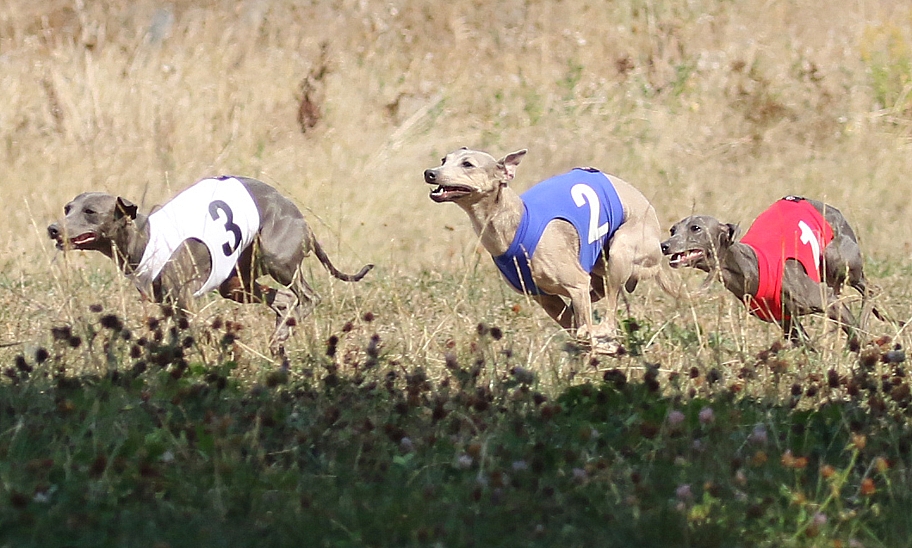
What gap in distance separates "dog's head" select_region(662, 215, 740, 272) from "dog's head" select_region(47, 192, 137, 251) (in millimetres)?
3122

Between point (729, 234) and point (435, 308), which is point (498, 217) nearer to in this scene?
point (435, 308)

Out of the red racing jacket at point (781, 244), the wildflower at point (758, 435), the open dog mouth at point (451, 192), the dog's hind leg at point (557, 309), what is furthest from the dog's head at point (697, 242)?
the wildflower at point (758, 435)

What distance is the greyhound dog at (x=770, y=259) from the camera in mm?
7027

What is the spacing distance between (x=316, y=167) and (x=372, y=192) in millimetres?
862

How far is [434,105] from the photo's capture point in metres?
14.9

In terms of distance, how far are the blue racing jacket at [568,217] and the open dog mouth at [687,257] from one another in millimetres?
543

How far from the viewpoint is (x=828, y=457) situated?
461 centimetres

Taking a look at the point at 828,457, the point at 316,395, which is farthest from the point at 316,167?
the point at 828,457

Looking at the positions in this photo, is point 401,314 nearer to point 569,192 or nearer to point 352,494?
point 569,192

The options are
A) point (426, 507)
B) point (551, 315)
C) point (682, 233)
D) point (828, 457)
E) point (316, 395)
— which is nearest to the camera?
point (426, 507)

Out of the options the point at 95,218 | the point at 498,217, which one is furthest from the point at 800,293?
the point at 95,218

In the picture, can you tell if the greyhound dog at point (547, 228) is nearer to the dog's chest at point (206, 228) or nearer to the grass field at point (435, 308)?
the grass field at point (435, 308)

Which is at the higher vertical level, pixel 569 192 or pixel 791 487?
pixel 569 192

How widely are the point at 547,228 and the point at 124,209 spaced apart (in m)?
2.47
